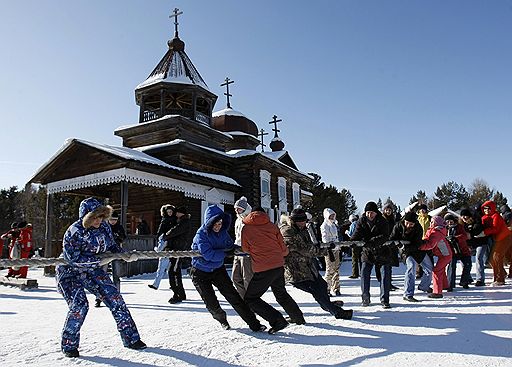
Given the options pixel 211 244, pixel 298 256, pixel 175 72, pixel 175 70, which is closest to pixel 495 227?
pixel 298 256

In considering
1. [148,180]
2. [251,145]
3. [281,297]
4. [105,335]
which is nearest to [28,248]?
[148,180]

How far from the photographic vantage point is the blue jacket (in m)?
5.18

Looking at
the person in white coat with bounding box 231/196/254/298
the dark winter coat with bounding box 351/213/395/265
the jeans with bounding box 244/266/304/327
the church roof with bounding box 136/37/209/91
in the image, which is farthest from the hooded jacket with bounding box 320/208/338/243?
the church roof with bounding box 136/37/209/91

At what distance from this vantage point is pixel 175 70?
22.1 metres

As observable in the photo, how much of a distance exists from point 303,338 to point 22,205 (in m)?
52.4

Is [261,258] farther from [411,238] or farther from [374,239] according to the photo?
[411,238]

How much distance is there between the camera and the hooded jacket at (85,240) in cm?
441

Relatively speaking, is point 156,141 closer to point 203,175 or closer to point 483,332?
point 203,175

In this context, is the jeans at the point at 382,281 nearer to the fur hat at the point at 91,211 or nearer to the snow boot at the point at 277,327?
the snow boot at the point at 277,327

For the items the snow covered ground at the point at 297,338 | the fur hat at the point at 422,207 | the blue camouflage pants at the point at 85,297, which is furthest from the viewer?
the fur hat at the point at 422,207

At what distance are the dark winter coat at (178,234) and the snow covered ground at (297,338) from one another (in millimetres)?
1259

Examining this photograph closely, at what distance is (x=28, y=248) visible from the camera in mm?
11086

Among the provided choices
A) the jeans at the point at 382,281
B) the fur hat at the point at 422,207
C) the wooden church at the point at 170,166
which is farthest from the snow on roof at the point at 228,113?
the jeans at the point at 382,281

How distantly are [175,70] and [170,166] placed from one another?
27.5 ft
